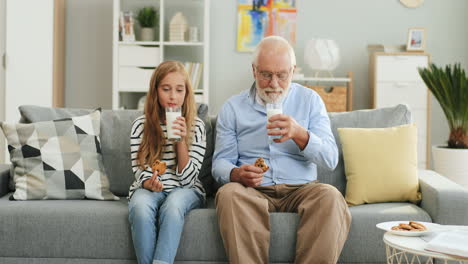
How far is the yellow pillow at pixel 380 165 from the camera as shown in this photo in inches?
103

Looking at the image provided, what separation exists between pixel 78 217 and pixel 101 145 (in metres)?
0.52

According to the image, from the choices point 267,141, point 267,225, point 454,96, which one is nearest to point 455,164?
point 454,96

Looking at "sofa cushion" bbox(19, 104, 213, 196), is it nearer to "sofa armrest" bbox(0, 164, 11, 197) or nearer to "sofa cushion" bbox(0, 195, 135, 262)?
"sofa armrest" bbox(0, 164, 11, 197)

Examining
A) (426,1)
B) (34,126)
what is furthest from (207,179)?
(426,1)

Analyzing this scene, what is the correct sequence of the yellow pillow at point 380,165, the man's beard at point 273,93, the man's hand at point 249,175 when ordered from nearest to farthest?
the man's hand at point 249,175, the man's beard at point 273,93, the yellow pillow at point 380,165

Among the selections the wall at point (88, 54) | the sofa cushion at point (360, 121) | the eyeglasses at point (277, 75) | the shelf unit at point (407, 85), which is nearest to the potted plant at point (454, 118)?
the shelf unit at point (407, 85)

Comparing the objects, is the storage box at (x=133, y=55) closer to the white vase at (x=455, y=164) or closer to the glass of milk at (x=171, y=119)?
the white vase at (x=455, y=164)

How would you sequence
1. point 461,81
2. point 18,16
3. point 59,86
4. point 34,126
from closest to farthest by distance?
point 34,126
point 461,81
point 18,16
point 59,86

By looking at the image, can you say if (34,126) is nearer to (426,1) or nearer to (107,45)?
(107,45)

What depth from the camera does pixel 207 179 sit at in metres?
2.78

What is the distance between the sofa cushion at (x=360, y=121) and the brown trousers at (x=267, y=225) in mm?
460

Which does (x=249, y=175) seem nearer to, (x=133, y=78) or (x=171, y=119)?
(x=171, y=119)

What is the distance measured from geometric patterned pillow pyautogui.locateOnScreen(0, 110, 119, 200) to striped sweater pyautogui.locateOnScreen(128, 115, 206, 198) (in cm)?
20

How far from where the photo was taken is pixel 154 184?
2.44 meters
